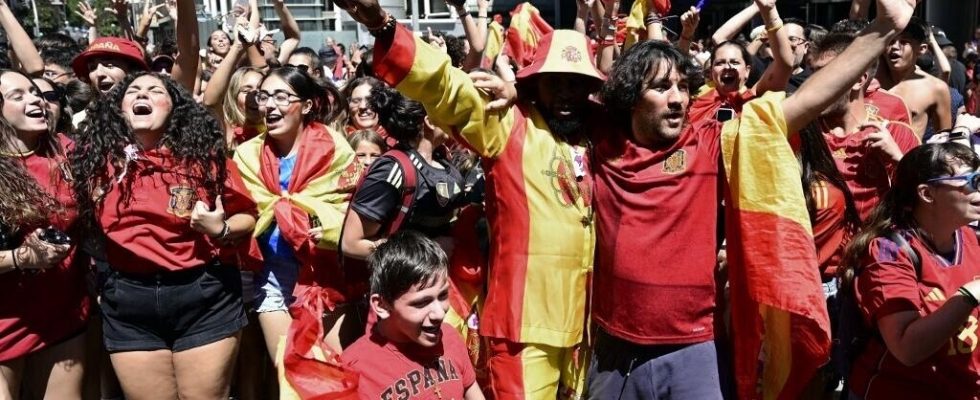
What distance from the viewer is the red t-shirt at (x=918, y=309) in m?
2.89

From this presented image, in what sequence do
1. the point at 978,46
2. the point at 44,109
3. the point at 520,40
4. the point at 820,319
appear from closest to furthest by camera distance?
1. the point at 820,319
2. the point at 44,109
3. the point at 520,40
4. the point at 978,46

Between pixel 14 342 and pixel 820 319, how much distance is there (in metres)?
3.03

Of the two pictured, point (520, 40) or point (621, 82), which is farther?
point (520, 40)

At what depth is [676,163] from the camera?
301cm

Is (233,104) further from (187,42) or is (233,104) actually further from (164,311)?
(164,311)

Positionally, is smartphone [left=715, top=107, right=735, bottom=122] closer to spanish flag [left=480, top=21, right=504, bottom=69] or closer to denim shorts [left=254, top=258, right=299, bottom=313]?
spanish flag [left=480, top=21, right=504, bottom=69]

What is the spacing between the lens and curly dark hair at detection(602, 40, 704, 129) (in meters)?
3.03

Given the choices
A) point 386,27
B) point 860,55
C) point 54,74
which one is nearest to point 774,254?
point 860,55

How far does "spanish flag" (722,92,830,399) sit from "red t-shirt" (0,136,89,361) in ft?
8.66

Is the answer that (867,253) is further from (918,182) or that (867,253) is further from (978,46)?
(978,46)

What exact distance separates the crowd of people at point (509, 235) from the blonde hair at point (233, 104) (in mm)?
1118

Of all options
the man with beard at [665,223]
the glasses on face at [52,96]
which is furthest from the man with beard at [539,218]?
the glasses on face at [52,96]

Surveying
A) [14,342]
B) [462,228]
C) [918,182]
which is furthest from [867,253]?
[14,342]

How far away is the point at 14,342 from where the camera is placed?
3586mm
